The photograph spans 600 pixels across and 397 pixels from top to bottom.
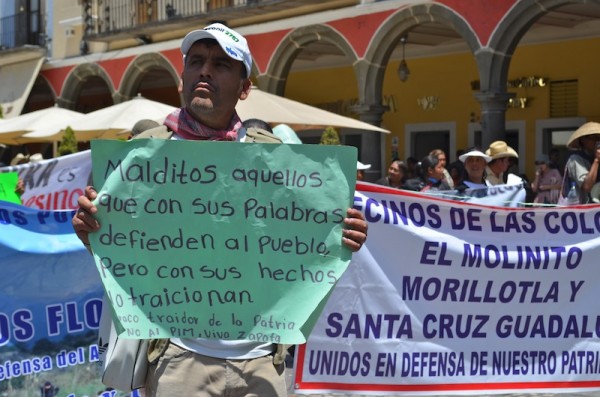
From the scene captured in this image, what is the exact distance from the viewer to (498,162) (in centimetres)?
945

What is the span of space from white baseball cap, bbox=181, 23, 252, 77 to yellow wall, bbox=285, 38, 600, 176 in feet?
51.8

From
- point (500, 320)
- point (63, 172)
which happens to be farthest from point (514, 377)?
point (63, 172)

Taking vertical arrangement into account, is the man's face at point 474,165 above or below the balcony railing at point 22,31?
below

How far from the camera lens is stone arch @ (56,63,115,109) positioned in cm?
2469

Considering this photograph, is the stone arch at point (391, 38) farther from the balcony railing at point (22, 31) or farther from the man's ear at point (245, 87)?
the man's ear at point (245, 87)

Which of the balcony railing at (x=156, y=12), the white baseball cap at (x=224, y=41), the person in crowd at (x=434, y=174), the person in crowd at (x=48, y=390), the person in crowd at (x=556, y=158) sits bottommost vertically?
the person in crowd at (x=48, y=390)

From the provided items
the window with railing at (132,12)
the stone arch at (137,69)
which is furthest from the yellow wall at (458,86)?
the window with railing at (132,12)

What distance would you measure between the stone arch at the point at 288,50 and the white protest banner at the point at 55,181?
413 inches

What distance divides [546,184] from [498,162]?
6737 millimetres

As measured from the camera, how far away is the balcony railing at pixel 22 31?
2698cm

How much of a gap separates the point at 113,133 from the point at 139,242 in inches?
477

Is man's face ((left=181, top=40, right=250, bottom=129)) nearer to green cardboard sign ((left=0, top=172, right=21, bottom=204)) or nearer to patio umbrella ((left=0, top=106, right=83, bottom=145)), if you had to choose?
green cardboard sign ((left=0, top=172, right=21, bottom=204))

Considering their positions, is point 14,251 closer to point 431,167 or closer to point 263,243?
point 263,243

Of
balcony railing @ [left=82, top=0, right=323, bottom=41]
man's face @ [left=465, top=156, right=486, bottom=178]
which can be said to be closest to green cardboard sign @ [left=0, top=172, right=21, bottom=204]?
man's face @ [left=465, top=156, right=486, bottom=178]
